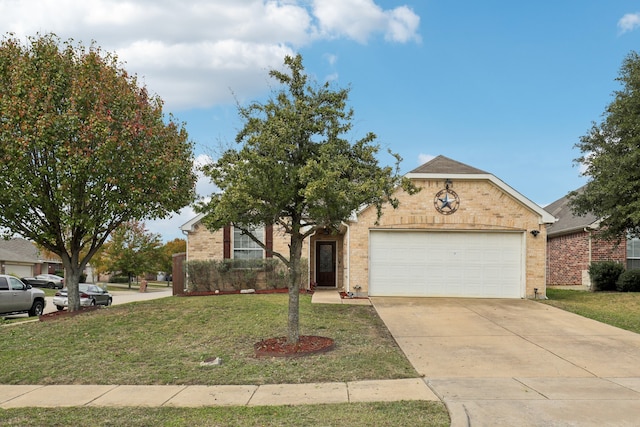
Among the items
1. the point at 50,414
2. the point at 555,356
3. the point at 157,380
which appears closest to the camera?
the point at 50,414

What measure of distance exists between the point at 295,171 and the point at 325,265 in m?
13.5

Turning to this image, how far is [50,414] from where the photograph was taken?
6559 millimetres

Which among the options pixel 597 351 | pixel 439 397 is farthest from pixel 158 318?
pixel 597 351

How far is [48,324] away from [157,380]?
744 cm

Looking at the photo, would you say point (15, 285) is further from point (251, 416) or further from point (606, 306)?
point (606, 306)

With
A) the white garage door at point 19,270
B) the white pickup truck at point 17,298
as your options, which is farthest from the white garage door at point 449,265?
the white garage door at point 19,270

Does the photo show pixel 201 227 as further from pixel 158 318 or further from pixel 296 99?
pixel 296 99

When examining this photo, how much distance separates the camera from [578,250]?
26.4 meters

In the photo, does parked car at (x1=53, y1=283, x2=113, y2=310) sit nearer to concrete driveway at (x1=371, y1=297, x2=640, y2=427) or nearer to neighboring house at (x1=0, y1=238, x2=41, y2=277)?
concrete driveway at (x1=371, y1=297, x2=640, y2=427)

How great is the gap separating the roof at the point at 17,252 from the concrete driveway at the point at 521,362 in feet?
141

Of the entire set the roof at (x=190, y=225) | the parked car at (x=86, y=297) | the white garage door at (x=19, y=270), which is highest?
the roof at (x=190, y=225)

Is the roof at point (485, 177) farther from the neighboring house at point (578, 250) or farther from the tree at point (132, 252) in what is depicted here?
the tree at point (132, 252)

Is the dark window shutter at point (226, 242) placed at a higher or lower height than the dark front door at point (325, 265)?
higher

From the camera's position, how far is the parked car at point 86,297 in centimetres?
2323
